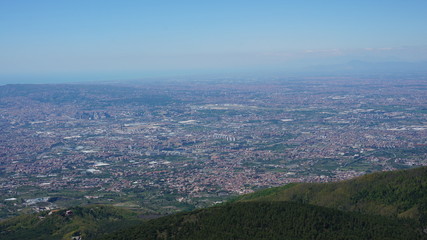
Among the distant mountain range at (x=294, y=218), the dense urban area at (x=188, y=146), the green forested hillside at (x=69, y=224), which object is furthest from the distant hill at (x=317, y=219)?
the dense urban area at (x=188, y=146)

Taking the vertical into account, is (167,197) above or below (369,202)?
below

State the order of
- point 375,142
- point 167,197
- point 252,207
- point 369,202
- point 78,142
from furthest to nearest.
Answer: point 78,142 → point 375,142 → point 167,197 → point 369,202 → point 252,207

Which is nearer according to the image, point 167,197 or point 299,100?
point 167,197

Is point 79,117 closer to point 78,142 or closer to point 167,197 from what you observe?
point 78,142

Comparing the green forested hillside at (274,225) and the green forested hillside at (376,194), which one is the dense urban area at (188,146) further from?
the green forested hillside at (274,225)

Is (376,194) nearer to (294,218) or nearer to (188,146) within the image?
(294,218)

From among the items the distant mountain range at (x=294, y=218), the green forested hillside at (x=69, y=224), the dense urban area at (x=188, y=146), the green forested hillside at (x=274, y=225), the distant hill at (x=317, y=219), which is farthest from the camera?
the dense urban area at (x=188, y=146)

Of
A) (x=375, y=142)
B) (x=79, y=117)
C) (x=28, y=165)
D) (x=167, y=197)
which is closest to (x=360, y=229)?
(x=167, y=197)

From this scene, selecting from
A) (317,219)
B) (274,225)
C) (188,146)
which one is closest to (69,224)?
(274,225)
